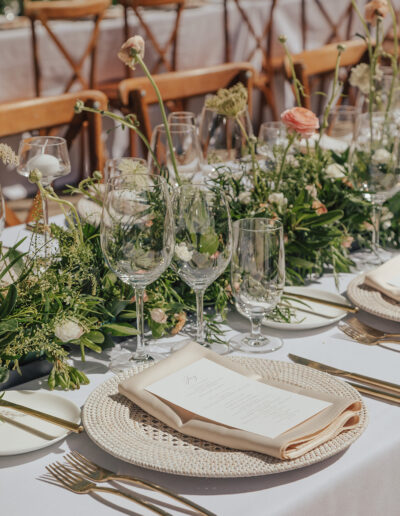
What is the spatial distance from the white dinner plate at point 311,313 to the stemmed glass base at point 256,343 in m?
0.04

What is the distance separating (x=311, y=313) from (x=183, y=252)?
0.32m

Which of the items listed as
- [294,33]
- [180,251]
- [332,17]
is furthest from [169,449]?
[332,17]

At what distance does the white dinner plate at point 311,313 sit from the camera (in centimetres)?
132

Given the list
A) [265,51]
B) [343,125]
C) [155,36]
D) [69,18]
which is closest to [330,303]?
[343,125]

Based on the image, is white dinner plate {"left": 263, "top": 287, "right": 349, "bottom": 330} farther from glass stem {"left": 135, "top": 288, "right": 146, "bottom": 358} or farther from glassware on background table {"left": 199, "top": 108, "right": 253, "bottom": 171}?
glassware on background table {"left": 199, "top": 108, "right": 253, "bottom": 171}

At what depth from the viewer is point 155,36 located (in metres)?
4.26

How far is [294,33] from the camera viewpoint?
511cm

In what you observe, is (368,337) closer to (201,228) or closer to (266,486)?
(201,228)

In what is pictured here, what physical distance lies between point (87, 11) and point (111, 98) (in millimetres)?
478

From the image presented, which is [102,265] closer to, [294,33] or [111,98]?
[111,98]

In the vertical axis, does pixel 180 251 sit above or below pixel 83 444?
above

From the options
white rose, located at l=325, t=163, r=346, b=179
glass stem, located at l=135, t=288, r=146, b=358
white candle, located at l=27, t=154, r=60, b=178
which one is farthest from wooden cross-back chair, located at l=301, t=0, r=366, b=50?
glass stem, located at l=135, t=288, r=146, b=358

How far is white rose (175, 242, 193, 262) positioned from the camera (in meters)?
1.19

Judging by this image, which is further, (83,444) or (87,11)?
(87,11)
